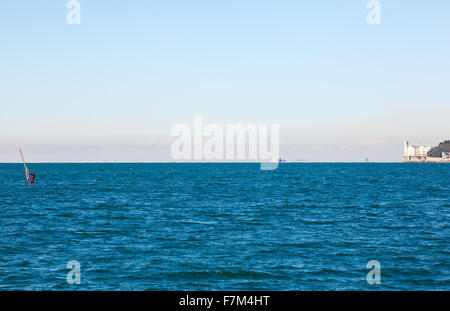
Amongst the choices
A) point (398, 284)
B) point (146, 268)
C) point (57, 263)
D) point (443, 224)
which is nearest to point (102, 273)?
point (146, 268)

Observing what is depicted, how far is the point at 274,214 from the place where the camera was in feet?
135

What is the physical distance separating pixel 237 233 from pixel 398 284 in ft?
45.7

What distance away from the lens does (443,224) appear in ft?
113

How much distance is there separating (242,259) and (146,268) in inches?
201

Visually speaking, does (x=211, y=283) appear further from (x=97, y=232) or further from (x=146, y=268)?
(x=97, y=232)
